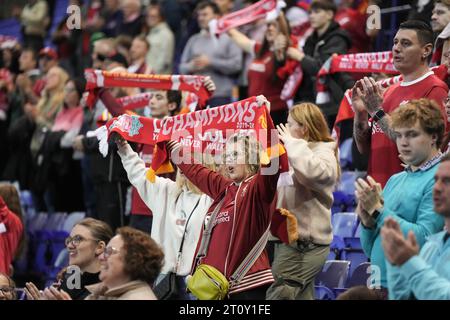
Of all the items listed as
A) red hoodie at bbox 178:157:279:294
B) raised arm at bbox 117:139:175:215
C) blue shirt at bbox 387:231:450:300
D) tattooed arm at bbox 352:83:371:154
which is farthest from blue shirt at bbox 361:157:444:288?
raised arm at bbox 117:139:175:215

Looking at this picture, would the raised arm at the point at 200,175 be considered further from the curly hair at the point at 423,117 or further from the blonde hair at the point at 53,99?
the blonde hair at the point at 53,99

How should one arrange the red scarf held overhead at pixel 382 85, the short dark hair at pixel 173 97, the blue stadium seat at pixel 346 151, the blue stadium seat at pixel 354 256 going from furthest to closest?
the blue stadium seat at pixel 346 151
the short dark hair at pixel 173 97
the blue stadium seat at pixel 354 256
the red scarf held overhead at pixel 382 85

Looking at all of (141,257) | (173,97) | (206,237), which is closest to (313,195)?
(206,237)

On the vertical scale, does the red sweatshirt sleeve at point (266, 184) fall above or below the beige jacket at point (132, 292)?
above

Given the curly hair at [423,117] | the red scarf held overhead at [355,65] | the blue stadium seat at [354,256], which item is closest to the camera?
the curly hair at [423,117]

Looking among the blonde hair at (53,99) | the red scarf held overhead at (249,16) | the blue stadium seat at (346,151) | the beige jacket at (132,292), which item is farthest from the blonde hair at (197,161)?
the blonde hair at (53,99)

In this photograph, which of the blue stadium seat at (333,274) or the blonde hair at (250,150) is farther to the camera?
the blue stadium seat at (333,274)

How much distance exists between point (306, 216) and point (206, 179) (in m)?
0.68

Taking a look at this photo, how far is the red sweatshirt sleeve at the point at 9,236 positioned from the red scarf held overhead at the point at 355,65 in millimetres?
2785

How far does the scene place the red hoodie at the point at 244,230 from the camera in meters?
6.43

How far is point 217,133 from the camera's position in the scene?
7.25 meters

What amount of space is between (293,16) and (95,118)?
7.99ft
